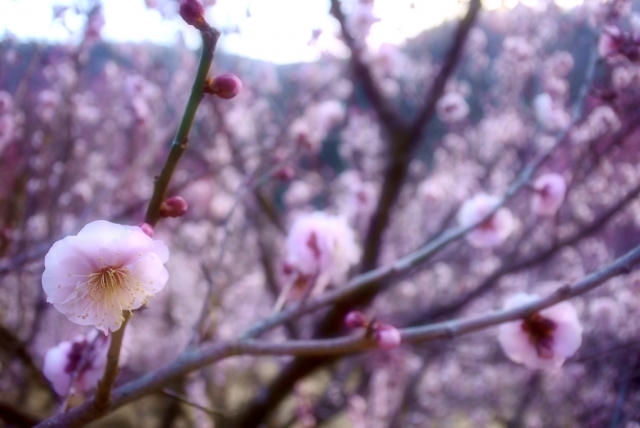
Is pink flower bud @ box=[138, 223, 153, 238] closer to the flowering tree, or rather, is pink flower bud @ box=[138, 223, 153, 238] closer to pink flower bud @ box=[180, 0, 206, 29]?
the flowering tree

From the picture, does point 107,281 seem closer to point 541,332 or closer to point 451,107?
point 541,332

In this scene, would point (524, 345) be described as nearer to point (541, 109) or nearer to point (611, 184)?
point (541, 109)

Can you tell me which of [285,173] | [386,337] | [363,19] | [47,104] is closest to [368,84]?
[363,19]

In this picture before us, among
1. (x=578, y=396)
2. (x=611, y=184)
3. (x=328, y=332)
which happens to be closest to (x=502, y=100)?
(x=611, y=184)

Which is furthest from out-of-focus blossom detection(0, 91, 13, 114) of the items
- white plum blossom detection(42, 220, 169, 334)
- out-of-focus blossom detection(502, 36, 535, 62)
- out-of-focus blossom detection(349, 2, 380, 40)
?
out-of-focus blossom detection(502, 36, 535, 62)

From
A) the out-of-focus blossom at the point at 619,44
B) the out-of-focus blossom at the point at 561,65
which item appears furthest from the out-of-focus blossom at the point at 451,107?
the out-of-focus blossom at the point at 619,44
